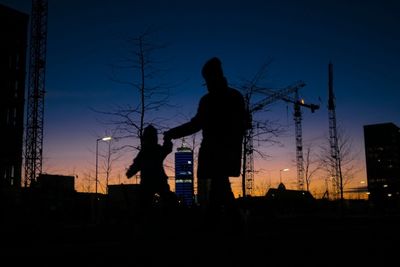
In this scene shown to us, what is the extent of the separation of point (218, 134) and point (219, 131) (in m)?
0.03

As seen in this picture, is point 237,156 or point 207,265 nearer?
point 207,265

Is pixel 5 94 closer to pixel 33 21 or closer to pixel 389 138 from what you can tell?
pixel 33 21

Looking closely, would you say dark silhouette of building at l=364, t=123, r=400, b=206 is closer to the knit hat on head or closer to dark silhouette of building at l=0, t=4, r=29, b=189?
dark silhouette of building at l=0, t=4, r=29, b=189

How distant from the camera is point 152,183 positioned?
7.78m

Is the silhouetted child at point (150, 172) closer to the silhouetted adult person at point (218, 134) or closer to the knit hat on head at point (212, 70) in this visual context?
the silhouetted adult person at point (218, 134)

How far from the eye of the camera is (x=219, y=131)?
3.99 meters

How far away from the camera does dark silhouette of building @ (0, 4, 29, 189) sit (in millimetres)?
55375

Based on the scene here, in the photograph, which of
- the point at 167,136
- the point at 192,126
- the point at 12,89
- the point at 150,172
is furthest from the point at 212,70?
the point at 12,89

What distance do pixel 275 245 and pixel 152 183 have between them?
14.7 feet

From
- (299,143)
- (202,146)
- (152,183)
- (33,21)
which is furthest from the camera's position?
(299,143)

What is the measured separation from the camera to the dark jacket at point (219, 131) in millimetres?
3898

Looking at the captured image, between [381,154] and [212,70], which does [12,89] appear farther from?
[381,154]

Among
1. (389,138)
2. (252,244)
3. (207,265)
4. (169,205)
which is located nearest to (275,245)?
(252,244)

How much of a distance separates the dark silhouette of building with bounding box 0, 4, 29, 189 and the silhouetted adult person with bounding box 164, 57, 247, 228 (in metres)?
55.1
